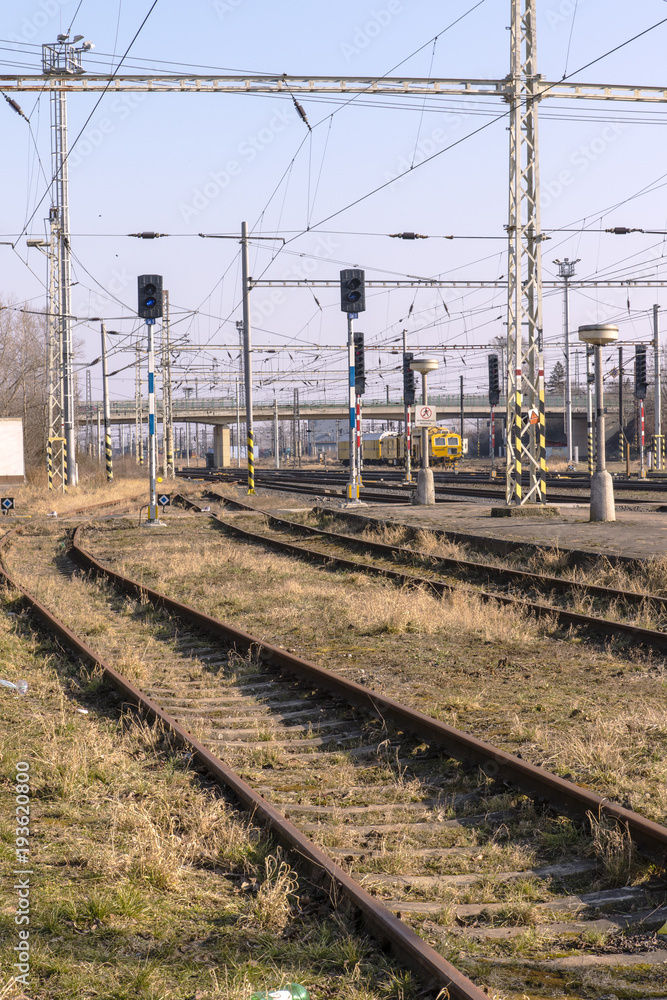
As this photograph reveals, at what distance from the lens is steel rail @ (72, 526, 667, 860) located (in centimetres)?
446

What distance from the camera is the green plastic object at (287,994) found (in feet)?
10.6

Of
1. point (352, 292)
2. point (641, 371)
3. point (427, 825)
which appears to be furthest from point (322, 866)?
point (641, 371)

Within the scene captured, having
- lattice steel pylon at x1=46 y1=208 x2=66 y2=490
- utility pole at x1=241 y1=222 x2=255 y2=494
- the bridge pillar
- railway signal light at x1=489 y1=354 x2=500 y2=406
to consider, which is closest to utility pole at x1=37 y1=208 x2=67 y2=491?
lattice steel pylon at x1=46 y1=208 x2=66 y2=490

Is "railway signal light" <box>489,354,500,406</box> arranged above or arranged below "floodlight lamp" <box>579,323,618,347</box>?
above

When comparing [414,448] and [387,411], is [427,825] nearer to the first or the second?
[414,448]

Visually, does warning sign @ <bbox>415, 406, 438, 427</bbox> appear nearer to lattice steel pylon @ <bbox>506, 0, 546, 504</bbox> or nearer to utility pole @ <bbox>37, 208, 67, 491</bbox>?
lattice steel pylon @ <bbox>506, 0, 546, 504</bbox>

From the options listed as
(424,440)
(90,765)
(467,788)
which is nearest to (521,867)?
(467,788)

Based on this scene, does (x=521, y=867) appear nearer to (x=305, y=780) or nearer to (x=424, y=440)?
(x=305, y=780)

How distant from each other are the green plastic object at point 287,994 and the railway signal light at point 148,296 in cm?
1984

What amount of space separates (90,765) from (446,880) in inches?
100

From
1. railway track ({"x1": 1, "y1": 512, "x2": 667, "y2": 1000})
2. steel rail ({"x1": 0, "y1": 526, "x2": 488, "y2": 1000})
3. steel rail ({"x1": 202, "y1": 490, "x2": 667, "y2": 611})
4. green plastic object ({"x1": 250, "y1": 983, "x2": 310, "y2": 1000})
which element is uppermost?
steel rail ({"x1": 202, "y1": 490, "x2": 667, "y2": 611})

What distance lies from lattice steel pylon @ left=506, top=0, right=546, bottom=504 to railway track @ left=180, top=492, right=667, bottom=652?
4.53 m

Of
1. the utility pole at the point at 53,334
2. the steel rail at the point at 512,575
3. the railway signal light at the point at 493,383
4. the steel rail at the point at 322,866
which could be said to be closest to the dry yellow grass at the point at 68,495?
the utility pole at the point at 53,334

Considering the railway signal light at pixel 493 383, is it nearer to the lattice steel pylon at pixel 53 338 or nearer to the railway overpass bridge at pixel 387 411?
the lattice steel pylon at pixel 53 338
